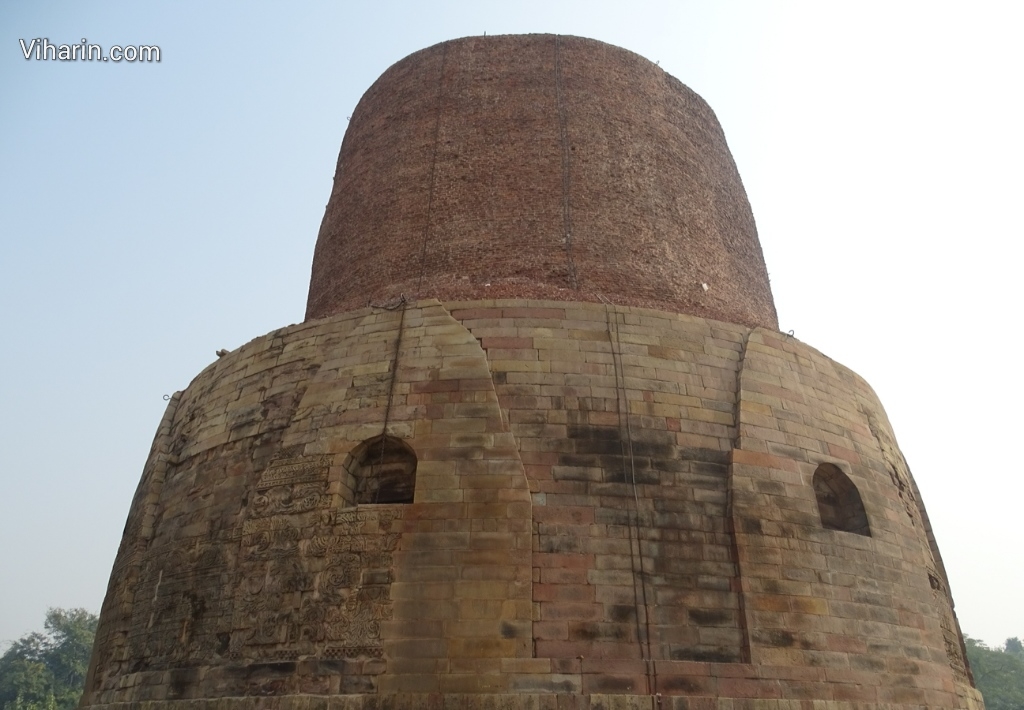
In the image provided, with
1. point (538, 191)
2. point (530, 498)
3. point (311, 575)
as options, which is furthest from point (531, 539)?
point (538, 191)

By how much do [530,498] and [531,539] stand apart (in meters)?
0.36

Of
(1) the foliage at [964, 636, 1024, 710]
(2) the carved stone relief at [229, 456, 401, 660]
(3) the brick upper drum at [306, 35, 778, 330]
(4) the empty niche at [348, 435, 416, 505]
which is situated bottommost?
(2) the carved stone relief at [229, 456, 401, 660]

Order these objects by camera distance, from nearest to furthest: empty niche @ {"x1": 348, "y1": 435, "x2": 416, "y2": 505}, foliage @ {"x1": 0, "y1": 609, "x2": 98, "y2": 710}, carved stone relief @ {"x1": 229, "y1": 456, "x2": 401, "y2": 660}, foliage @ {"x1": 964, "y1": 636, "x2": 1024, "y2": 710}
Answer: carved stone relief @ {"x1": 229, "y1": 456, "x2": 401, "y2": 660}
empty niche @ {"x1": 348, "y1": 435, "x2": 416, "y2": 505}
foliage @ {"x1": 964, "y1": 636, "x2": 1024, "y2": 710}
foliage @ {"x1": 0, "y1": 609, "x2": 98, "y2": 710}

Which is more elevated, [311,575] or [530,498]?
[530,498]

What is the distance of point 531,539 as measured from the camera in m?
6.41

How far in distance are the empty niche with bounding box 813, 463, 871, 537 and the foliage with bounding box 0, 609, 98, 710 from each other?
3671cm

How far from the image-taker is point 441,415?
23.4 feet

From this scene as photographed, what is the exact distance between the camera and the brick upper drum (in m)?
9.09

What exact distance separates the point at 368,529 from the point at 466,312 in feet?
7.86

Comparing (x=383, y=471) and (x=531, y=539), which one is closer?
(x=531, y=539)

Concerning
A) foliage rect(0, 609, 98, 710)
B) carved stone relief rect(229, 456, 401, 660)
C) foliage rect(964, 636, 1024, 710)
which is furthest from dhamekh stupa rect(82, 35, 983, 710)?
foliage rect(0, 609, 98, 710)

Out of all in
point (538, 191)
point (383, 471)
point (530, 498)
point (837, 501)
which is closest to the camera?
point (530, 498)

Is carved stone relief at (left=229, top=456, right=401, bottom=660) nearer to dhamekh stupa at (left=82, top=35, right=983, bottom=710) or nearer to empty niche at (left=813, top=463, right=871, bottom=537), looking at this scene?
dhamekh stupa at (left=82, top=35, right=983, bottom=710)

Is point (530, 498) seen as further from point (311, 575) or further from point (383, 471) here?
point (311, 575)
